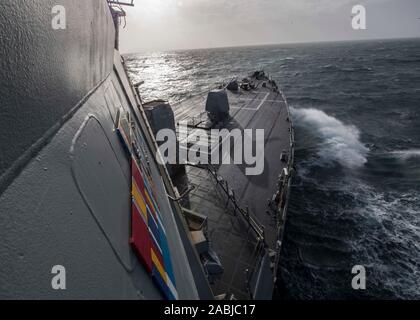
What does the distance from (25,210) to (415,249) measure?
21.6 meters

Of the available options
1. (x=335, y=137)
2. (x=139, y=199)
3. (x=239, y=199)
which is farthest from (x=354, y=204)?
(x=139, y=199)

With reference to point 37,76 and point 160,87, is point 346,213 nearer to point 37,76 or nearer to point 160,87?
point 37,76

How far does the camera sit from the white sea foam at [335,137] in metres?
26.9

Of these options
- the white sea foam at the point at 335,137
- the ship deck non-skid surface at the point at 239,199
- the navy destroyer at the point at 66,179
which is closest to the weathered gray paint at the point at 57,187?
the navy destroyer at the point at 66,179

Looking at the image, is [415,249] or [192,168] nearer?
[415,249]

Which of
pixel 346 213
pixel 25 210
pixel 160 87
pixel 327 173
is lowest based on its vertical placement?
pixel 346 213

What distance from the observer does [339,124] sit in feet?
120

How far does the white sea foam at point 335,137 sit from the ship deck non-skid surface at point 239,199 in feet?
24.1

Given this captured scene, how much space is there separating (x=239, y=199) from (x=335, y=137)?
24119 millimetres

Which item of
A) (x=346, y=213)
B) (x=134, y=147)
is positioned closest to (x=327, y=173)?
(x=346, y=213)

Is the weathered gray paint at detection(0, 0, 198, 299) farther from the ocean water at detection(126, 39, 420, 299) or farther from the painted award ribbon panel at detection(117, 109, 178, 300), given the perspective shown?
the ocean water at detection(126, 39, 420, 299)

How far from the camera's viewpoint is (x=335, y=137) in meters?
32.1

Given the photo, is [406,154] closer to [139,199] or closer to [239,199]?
[239,199]

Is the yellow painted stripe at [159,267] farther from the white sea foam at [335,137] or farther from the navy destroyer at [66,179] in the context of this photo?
the white sea foam at [335,137]
